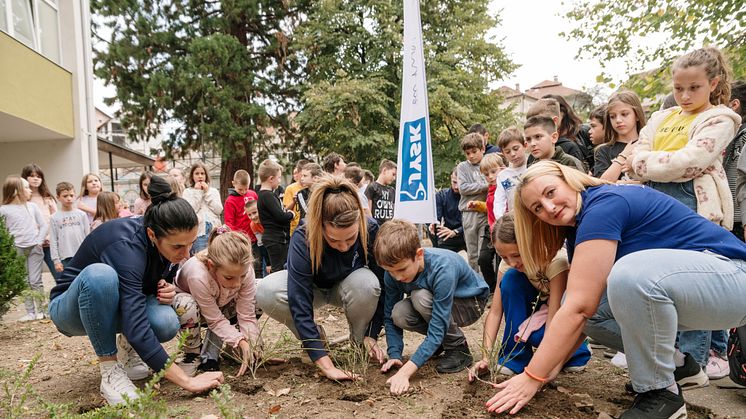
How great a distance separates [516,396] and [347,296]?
1123mm

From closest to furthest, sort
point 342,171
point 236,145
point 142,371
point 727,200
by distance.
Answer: point 727,200 → point 142,371 → point 342,171 → point 236,145

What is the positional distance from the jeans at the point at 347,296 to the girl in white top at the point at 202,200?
3.41 m

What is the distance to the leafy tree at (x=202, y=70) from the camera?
13.6 meters

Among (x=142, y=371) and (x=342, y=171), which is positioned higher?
(x=342, y=171)

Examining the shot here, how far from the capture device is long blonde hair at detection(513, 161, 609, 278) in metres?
1.94

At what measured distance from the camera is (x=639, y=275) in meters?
1.75

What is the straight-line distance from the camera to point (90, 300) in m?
2.32

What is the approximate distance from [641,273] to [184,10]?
15586 mm

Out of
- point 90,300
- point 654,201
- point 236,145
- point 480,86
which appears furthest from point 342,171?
point 480,86

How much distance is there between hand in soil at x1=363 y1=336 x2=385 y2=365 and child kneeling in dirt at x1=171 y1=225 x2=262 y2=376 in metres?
0.60

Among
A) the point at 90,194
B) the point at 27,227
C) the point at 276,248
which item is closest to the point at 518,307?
the point at 276,248

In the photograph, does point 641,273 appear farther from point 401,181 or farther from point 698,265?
point 401,181

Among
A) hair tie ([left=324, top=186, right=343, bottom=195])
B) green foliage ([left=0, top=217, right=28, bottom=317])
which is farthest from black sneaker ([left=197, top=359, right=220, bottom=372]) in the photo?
green foliage ([left=0, top=217, right=28, bottom=317])

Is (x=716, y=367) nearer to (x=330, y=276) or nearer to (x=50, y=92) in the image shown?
(x=330, y=276)
